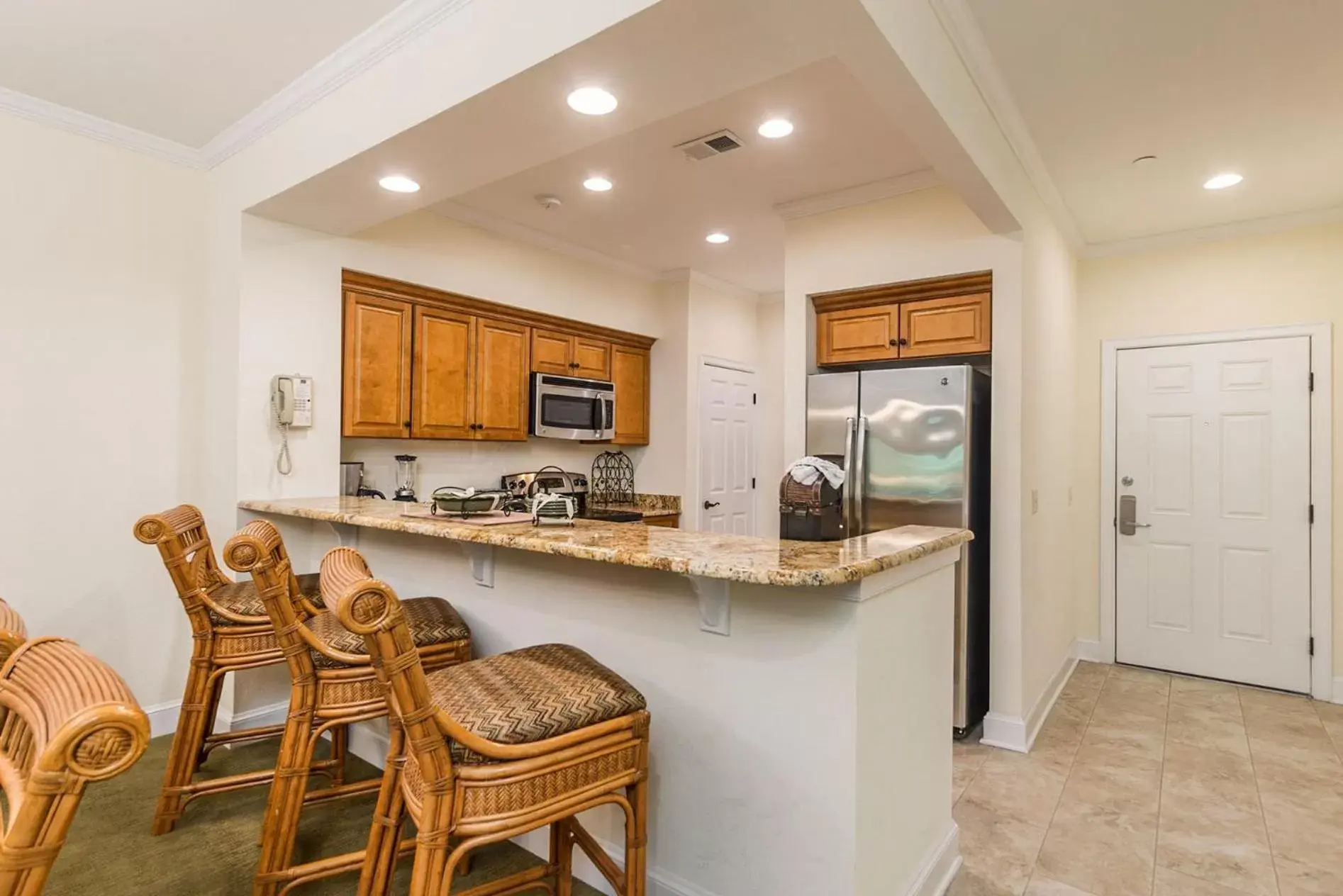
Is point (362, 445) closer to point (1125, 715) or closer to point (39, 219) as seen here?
point (39, 219)

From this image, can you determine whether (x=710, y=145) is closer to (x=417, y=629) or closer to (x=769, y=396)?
(x=417, y=629)

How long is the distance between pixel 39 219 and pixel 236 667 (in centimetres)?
201

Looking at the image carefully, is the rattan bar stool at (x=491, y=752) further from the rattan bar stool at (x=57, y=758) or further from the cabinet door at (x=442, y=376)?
the cabinet door at (x=442, y=376)

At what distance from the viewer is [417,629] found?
2.01 m

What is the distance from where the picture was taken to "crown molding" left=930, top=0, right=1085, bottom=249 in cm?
208

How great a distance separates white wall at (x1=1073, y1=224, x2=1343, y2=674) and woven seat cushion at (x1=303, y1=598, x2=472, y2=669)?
394cm

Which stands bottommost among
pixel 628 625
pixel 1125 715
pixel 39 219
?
pixel 1125 715

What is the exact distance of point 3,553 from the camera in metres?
2.69

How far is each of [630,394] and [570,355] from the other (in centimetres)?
69

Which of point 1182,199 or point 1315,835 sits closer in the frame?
point 1315,835

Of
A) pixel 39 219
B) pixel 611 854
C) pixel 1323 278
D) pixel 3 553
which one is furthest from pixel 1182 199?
pixel 3 553

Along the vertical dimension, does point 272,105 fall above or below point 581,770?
above

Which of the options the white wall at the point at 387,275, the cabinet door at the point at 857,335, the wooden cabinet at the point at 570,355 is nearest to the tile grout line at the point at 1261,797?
the cabinet door at the point at 857,335

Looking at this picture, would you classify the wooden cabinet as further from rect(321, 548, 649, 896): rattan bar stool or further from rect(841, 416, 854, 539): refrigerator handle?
rect(321, 548, 649, 896): rattan bar stool
